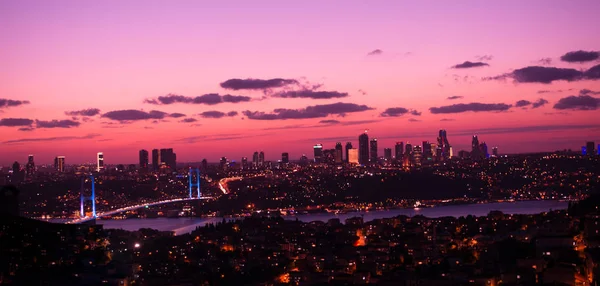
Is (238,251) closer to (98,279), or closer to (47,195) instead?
(98,279)

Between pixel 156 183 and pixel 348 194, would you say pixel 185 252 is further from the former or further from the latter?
pixel 156 183

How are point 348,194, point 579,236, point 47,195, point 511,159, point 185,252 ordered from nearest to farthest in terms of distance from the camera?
1. point 579,236
2. point 185,252
3. point 47,195
4. point 348,194
5. point 511,159

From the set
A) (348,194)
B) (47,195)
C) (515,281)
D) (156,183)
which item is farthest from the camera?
(156,183)

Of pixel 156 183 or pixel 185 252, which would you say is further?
pixel 156 183

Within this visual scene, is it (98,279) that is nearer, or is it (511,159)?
(98,279)

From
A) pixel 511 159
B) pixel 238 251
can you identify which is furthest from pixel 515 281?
pixel 511 159

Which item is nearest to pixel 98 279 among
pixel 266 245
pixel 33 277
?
pixel 33 277

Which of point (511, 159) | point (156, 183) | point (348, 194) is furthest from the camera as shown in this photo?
point (511, 159)

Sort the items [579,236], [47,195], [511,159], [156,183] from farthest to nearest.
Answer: [511,159]
[156,183]
[47,195]
[579,236]
